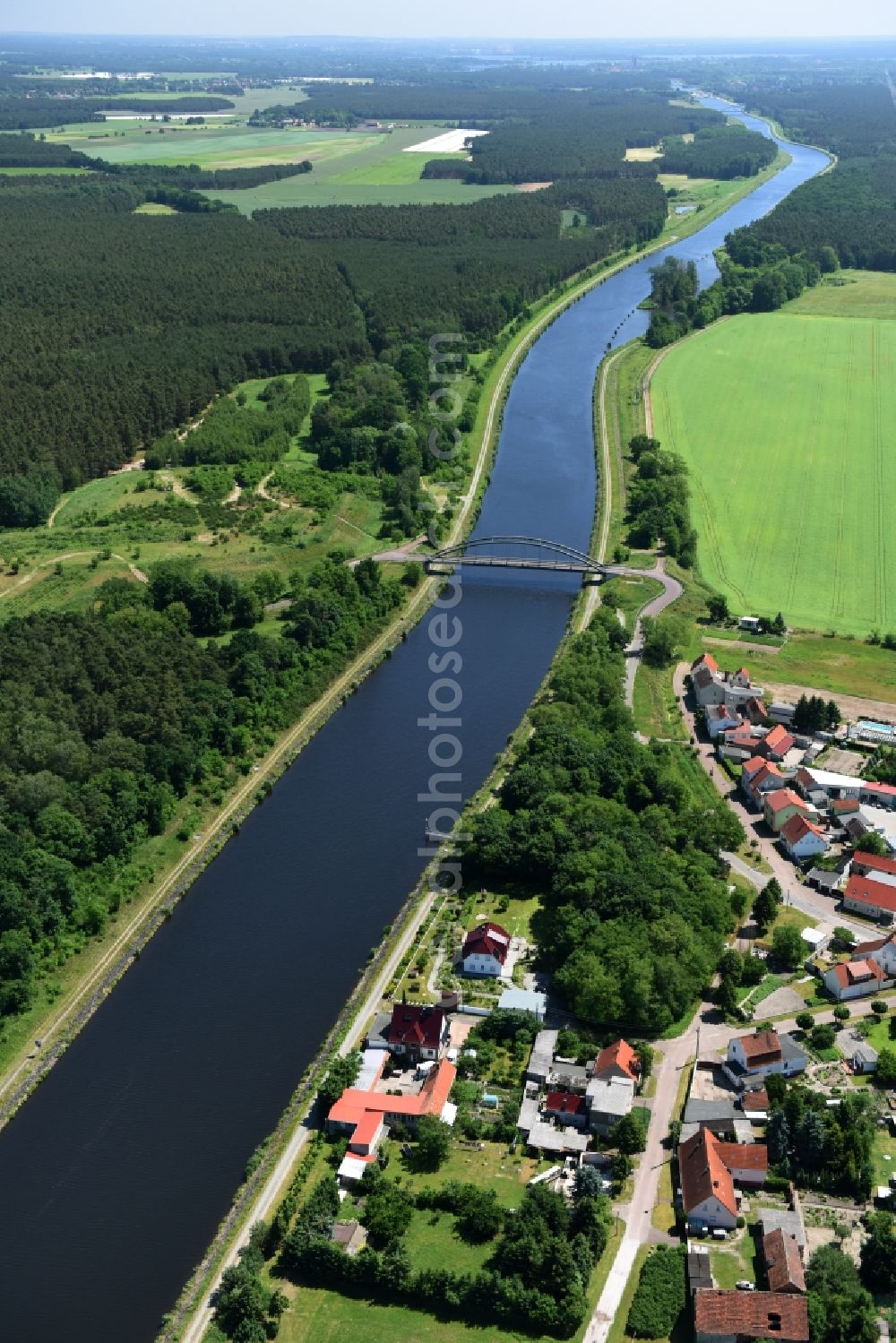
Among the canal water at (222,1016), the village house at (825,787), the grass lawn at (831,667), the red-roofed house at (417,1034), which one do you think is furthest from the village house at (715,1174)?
the grass lawn at (831,667)

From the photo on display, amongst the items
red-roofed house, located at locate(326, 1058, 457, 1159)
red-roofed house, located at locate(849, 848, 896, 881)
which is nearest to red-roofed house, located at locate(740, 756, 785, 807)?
red-roofed house, located at locate(849, 848, 896, 881)

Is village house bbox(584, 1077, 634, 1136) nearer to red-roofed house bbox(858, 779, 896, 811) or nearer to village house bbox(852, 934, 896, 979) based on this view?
village house bbox(852, 934, 896, 979)

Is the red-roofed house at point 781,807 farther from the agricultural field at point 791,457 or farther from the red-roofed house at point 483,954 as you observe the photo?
the agricultural field at point 791,457

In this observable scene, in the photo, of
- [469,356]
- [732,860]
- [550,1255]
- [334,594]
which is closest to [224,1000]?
[550,1255]

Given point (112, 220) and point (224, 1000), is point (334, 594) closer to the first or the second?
point (224, 1000)

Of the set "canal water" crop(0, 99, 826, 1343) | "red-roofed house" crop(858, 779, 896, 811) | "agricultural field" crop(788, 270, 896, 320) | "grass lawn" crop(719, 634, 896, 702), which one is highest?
"agricultural field" crop(788, 270, 896, 320)
